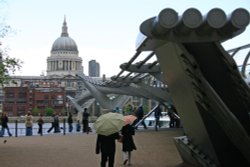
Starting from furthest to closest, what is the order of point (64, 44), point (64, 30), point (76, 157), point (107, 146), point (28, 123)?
1. point (64, 30)
2. point (64, 44)
3. point (28, 123)
4. point (76, 157)
5. point (107, 146)

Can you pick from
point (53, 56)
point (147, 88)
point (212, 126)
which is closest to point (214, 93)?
point (212, 126)

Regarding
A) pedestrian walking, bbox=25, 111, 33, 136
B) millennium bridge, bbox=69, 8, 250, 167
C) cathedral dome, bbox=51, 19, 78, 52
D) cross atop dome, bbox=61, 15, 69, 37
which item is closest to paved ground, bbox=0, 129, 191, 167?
millennium bridge, bbox=69, 8, 250, 167

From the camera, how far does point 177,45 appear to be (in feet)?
31.5

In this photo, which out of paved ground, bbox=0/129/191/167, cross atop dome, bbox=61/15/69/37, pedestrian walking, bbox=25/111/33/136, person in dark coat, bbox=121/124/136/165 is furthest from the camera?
cross atop dome, bbox=61/15/69/37

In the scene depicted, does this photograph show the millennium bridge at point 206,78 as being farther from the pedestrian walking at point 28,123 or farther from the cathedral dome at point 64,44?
the cathedral dome at point 64,44

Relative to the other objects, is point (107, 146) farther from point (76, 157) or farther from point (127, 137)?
point (76, 157)

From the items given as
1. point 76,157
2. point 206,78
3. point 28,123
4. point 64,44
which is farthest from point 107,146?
point 64,44

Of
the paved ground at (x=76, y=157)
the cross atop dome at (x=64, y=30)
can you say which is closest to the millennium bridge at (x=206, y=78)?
the paved ground at (x=76, y=157)

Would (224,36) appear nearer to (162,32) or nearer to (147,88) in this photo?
(162,32)

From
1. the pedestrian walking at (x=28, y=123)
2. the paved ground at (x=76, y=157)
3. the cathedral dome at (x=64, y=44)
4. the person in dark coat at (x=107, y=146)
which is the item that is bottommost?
the paved ground at (x=76, y=157)

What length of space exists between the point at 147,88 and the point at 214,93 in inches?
625

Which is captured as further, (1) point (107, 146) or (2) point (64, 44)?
(2) point (64, 44)

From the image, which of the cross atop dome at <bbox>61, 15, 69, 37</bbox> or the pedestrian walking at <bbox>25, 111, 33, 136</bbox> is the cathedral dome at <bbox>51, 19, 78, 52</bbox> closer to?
the cross atop dome at <bbox>61, 15, 69, 37</bbox>

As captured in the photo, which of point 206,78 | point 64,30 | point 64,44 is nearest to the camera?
point 206,78
